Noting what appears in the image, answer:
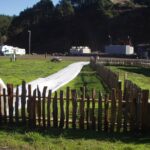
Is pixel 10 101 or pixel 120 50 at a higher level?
pixel 10 101

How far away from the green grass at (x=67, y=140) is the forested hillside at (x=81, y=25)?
14875cm

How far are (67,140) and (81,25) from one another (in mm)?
167317

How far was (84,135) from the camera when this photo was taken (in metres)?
11.9

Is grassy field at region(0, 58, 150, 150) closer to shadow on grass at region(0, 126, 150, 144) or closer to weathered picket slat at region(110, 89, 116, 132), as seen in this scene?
shadow on grass at region(0, 126, 150, 144)

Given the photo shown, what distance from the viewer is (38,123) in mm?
12781

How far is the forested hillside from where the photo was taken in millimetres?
165875

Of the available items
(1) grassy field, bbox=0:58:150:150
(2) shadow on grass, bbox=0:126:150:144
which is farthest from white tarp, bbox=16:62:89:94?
(1) grassy field, bbox=0:58:150:150

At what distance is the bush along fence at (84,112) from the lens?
40.6 ft

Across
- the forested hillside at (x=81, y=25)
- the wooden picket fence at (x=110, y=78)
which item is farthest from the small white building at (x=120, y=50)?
the wooden picket fence at (x=110, y=78)

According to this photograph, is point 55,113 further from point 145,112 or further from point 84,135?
point 145,112

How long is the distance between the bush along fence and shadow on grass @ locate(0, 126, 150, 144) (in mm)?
301

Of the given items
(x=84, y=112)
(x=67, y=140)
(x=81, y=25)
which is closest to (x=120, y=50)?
(x=81, y=25)

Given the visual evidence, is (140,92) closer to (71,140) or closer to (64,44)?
(71,140)

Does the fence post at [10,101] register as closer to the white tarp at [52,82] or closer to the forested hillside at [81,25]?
the white tarp at [52,82]
